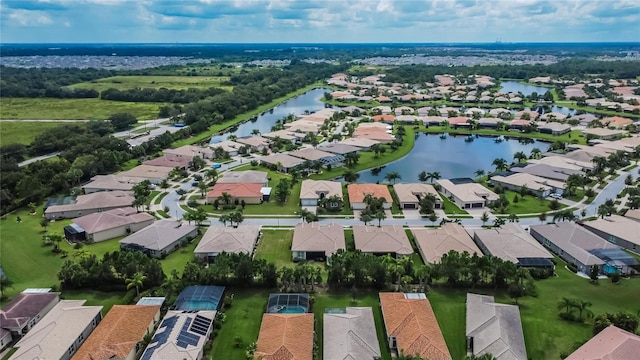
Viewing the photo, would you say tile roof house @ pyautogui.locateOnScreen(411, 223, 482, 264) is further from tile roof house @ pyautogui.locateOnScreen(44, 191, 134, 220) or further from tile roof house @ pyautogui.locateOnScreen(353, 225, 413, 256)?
tile roof house @ pyautogui.locateOnScreen(44, 191, 134, 220)

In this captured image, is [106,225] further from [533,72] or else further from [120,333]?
[533,72]

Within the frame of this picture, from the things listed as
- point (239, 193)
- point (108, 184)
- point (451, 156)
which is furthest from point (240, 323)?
point (451, 156)

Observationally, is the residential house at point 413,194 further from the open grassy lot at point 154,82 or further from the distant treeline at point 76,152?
the open grassy lot at point 154,82

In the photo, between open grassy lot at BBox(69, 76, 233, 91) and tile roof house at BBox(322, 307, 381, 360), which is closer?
tile roof house at BBox(322, 307, 381, 360)

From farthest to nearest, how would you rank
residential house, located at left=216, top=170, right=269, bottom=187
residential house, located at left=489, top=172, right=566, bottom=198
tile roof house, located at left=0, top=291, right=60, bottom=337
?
residential house, located at left=216, top=170, right=269, bottom=187
residential house, located at left=489, top=172, right=566, bottom=198
tile roof house, located at left=0, top=291, right=60, bottom=337

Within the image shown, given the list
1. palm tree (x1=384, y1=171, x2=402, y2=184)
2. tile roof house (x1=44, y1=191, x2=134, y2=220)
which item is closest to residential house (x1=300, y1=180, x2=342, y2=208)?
palm tree (x1=384, y1=171, x2=402, y2=184)

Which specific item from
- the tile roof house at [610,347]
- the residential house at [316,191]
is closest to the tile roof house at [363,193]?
the residential house at [316,191]
